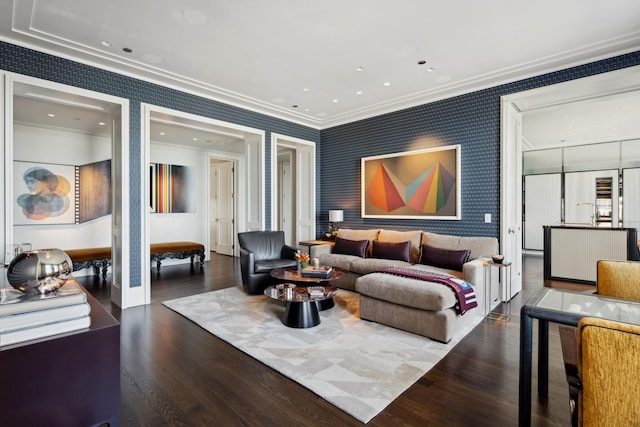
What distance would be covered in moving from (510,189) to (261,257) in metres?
3.71

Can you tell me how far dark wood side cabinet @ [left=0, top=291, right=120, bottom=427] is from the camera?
1.02 m

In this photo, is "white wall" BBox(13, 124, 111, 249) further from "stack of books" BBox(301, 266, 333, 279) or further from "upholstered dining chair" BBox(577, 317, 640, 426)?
"upholstered dining chair" BBox(577, 317, 640, 426)

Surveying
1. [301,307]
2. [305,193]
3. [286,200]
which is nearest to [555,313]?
[301,307]

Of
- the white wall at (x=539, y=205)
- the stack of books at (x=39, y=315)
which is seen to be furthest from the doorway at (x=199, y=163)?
the white wall at (x=539, y=205)

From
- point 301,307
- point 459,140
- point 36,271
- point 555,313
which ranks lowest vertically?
point 301,307

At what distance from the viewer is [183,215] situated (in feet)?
24.6

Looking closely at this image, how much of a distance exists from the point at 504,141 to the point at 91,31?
4958mm

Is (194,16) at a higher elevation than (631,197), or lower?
higher

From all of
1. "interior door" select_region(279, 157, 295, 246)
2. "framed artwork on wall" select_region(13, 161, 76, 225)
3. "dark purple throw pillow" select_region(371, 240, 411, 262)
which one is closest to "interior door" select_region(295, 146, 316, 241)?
"interior door" select_region(279, 157, 295, 246)

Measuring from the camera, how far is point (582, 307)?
1560 mm

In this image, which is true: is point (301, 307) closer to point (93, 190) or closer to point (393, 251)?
point (393, 251)

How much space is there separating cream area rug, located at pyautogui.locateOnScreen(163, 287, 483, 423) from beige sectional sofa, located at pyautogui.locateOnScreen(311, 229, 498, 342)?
0.13 m

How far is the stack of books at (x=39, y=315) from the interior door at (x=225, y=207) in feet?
24.4

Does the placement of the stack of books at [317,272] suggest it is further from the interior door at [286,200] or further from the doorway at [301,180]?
the interior door at [286,200]
